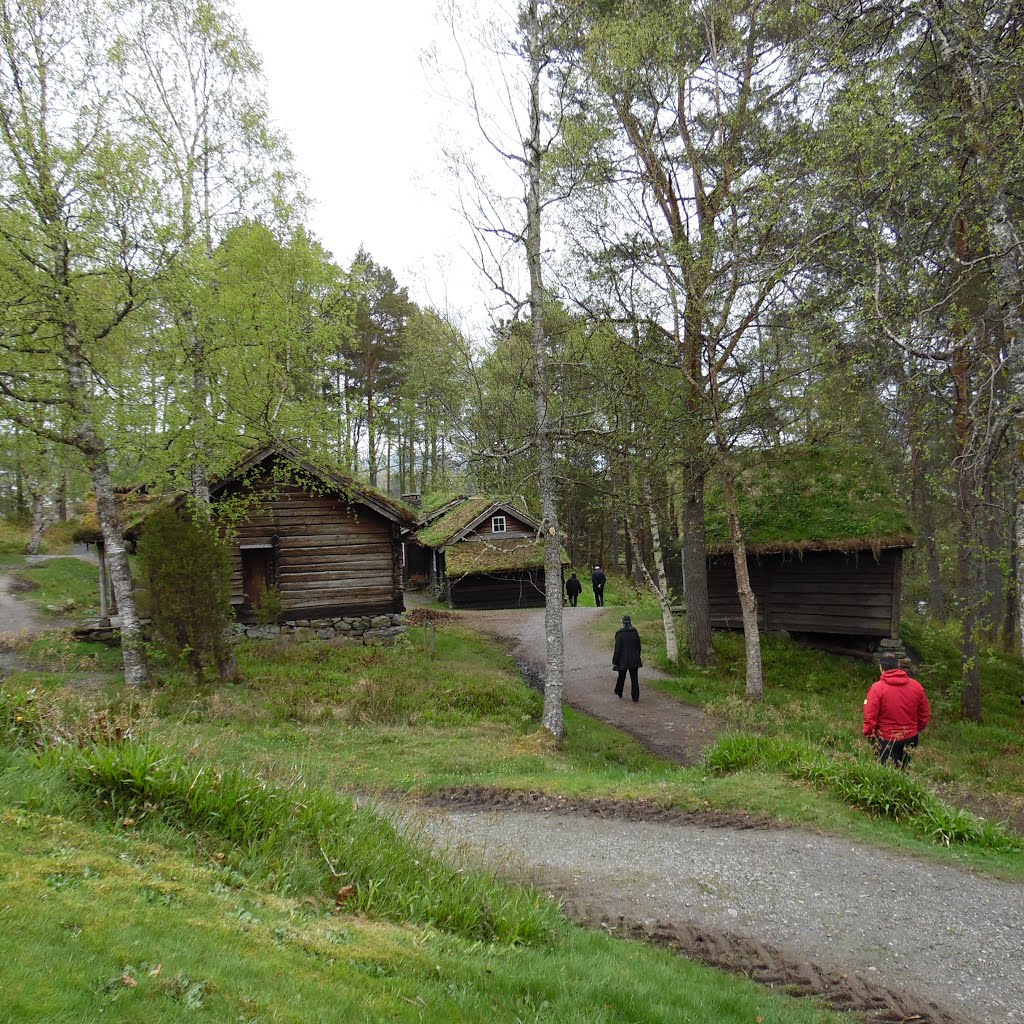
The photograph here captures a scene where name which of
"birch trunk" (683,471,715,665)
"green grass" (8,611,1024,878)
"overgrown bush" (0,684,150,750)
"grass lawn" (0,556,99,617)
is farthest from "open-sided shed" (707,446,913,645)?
"grass lawn" (0,556,99,617)

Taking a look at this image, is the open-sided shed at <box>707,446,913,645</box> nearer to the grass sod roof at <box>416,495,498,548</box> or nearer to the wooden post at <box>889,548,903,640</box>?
the wooden post at <box>889,548,903,640</box>

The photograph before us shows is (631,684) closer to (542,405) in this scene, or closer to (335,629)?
(542,405)

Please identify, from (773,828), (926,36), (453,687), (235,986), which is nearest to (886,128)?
(926,36)

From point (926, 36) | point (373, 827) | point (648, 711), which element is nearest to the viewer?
point (373, 827)

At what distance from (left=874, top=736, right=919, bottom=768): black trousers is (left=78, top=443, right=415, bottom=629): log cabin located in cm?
1343

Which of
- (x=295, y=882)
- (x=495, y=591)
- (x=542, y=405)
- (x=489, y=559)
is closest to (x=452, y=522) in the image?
(x=489, y=559)

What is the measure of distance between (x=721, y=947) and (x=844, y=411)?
516 inches

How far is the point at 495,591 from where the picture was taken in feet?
102

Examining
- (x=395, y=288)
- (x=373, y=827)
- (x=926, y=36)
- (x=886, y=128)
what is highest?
(x=395, y=288)

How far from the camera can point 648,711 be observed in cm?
1463

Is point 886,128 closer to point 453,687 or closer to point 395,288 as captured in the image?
point 453,687

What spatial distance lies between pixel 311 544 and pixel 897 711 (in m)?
15.3

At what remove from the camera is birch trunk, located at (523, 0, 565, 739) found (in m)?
12.0

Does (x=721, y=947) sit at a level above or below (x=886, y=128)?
below
